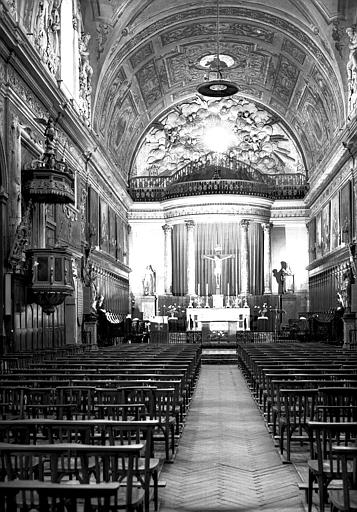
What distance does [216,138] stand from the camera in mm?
40781

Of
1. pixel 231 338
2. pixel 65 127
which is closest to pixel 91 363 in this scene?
pixel 65 127

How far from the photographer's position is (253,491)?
22.2ft

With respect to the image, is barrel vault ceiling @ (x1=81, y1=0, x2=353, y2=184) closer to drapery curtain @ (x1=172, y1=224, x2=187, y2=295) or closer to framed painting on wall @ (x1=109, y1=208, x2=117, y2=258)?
framed painting on wall @ (x1=109, y1=208, x2=117, y2=258)

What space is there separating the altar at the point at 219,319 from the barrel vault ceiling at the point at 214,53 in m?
8.44

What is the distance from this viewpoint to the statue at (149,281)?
40125 millimetres

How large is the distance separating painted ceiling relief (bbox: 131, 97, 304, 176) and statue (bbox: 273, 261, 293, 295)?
17.9ft

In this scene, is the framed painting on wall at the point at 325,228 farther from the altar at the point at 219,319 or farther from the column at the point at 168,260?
the column at the point at 168,260

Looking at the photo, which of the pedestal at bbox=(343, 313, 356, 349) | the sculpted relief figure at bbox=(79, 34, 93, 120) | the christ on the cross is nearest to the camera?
the pedestal at bbox=(343, 313, 356, 349)

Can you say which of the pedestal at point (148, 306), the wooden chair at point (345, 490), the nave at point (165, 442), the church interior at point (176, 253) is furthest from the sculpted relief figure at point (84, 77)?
the wooden chair at point (345, 490)

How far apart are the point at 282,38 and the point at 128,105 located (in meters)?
8.33

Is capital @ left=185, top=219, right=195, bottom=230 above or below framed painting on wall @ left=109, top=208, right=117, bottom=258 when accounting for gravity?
above

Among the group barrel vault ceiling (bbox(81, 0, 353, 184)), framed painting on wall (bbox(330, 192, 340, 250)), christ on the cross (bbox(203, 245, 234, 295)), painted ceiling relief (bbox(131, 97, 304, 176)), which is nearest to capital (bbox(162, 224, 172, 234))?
christ on the cross (bbox(203, 245, 234, 295))

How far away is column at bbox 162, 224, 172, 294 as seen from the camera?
40.0 m

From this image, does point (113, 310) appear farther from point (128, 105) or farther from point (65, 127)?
point (65, 127)
